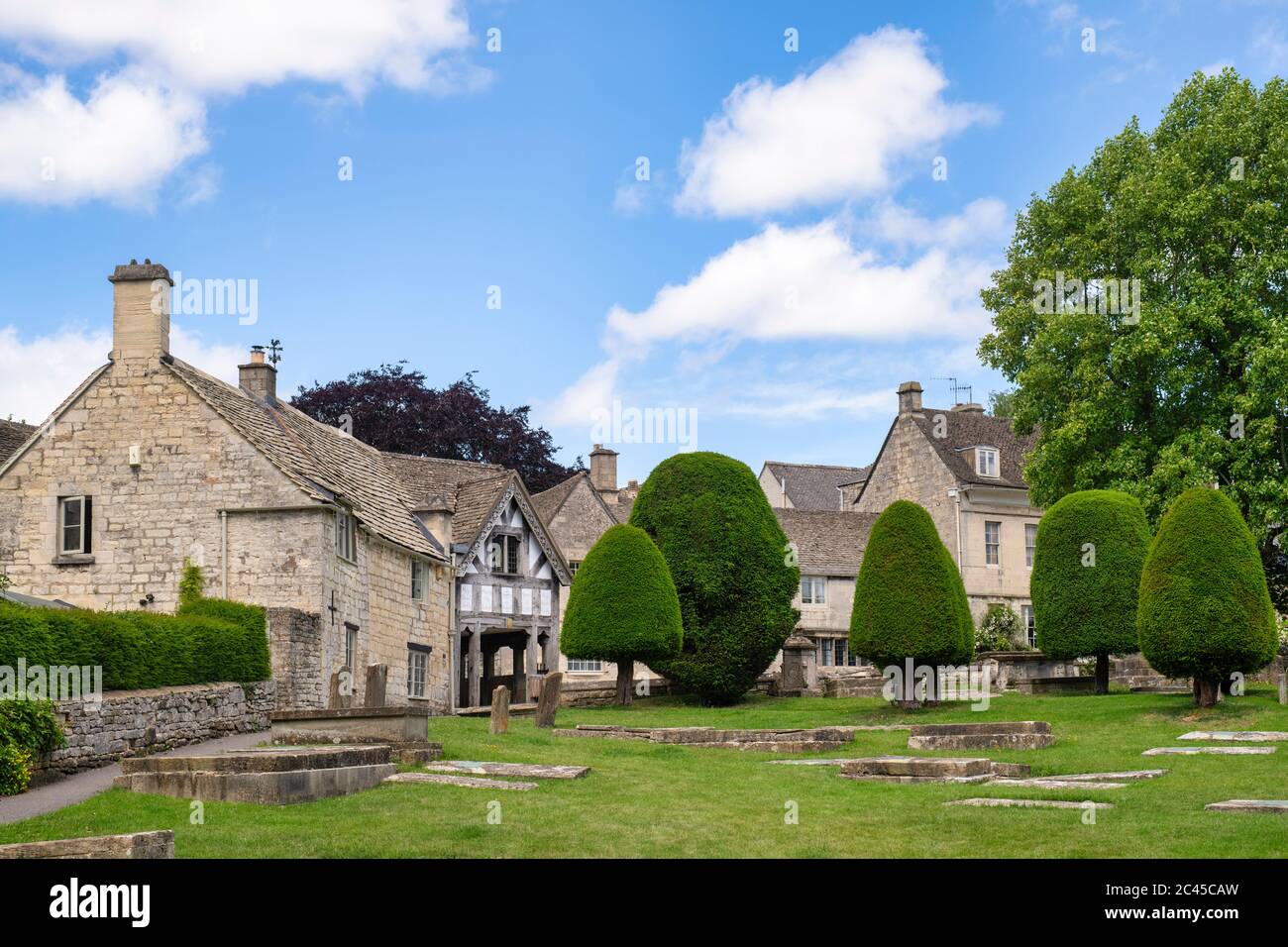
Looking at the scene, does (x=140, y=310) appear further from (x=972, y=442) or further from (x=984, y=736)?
(x=972, y=442)

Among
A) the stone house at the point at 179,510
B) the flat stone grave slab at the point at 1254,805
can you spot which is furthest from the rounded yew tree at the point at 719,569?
the flat stone grave slab at the point at 1254,805

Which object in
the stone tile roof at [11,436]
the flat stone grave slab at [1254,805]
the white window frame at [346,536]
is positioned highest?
the stone tile roof at [11,436]

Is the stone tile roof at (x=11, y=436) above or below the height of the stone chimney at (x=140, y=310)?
below

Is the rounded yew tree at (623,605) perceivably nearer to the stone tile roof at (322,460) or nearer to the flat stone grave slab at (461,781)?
the stone tile roof at (322,460)

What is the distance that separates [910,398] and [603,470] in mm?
13046

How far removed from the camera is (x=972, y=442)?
56.2 metres

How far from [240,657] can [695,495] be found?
55.3ft

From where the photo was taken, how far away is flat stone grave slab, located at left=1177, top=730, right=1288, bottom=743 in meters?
20.8

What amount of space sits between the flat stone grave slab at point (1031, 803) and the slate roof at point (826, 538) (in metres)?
38.0

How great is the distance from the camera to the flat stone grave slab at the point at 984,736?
2144 centimetres

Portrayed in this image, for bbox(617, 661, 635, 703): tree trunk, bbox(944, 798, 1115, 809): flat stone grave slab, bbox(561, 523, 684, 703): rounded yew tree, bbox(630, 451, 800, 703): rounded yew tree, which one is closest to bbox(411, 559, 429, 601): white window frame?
bbox(561, 523, 684, 703): rounded yew tree

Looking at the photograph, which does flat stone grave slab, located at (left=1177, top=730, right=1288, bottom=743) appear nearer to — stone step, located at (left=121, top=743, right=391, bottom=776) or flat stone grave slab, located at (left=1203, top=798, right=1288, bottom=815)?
flat stone grave slab, located at (left=1203, top=798, right=1288, bottom=815)

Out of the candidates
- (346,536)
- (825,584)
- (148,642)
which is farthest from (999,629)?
(148,642)

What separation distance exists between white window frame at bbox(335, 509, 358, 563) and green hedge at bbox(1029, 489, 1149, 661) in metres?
16.4
